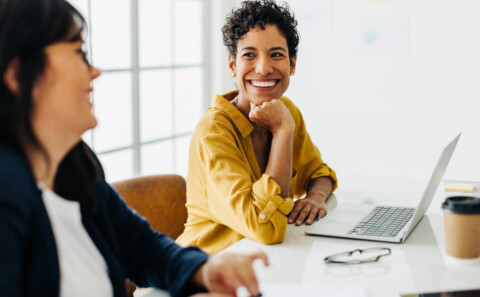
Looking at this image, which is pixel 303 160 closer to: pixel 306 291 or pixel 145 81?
pixel 306 291

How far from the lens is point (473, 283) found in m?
1.17

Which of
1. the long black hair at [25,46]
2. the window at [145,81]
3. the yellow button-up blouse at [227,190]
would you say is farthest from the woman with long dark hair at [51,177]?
the window at [145,81]

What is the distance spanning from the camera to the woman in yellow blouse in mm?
1545

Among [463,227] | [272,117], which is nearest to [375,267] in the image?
[463,227]

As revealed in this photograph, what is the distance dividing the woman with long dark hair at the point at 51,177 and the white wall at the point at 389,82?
2.69 meters

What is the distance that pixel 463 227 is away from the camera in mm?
1271

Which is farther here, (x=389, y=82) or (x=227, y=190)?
(x=389, y=82)

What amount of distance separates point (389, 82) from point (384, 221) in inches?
82.6

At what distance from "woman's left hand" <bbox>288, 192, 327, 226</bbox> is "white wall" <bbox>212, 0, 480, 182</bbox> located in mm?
1933

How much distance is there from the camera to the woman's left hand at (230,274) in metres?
1.00

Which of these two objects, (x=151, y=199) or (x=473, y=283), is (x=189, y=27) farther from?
(x=473, y=283)

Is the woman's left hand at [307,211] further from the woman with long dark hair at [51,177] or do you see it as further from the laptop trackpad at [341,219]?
the woman with long dark hair at [51,177]

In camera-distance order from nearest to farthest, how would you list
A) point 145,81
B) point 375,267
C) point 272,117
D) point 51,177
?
point 51,177
point 375,267
point 272,117
point 145,81

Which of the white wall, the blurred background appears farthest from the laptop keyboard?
the white wall
